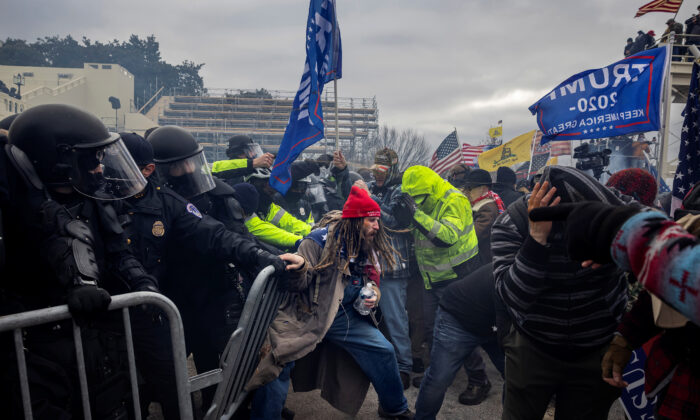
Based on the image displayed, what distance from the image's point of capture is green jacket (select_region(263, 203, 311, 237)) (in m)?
4.34

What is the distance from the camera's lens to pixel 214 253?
9.15 ft

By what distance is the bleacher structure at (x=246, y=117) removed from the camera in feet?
147

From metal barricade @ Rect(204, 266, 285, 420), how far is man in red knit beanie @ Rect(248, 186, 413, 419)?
0.15m

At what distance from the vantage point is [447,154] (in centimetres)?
866

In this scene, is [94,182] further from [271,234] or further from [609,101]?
[609,101]

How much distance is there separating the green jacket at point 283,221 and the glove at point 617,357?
10.4 feet

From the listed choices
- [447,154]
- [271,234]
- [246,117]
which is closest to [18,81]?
[246,117]

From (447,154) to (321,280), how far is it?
20.8 ft

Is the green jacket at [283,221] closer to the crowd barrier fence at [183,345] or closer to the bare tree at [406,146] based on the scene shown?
the crowd barrier fence at [183,345]

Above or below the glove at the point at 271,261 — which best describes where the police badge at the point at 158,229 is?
above

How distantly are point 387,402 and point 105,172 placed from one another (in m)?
2.42

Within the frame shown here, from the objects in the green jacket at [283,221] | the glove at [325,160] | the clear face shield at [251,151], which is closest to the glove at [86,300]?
the green jacket at [283,221]

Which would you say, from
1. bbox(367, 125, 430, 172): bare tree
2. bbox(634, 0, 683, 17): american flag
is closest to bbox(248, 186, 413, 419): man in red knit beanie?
bbox(634, 0, 683, 17): american flag

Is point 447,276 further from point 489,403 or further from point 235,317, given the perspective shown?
point 235,317
